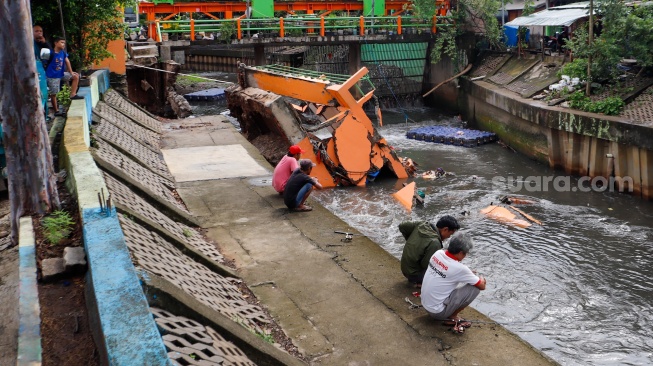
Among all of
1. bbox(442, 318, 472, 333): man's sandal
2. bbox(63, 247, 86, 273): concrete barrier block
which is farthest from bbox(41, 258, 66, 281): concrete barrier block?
bbox(442, 318, 472, 333): man's sandal

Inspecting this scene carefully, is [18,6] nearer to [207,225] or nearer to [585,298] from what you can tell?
[207,225]

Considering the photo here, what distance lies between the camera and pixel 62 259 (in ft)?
19.4

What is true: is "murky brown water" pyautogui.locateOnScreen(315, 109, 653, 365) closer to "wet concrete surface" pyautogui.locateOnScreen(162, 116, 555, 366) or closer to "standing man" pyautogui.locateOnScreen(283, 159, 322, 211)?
"wet concrete surface" pyautogui.locateOnScreen(162, 116, 555, 366)

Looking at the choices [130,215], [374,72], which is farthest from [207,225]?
[374,72]

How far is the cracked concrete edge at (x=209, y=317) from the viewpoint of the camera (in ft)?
18.2

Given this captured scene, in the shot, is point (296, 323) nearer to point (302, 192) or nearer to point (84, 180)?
point (84, 180)

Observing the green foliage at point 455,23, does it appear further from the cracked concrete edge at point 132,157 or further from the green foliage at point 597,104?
the cracked concrete edge at point 132,157

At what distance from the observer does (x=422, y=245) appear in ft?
24.2

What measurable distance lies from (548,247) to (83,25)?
11693 millimetres

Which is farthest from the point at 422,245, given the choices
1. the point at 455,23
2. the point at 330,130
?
the point at 455,23

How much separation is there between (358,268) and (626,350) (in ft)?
11.3

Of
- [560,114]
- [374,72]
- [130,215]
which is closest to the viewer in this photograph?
[130,215]

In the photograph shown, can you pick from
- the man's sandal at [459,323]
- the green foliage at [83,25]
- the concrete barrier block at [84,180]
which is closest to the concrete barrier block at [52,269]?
the concrete barrier block at [84,180]

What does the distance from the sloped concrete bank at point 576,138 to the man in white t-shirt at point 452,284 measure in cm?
968
